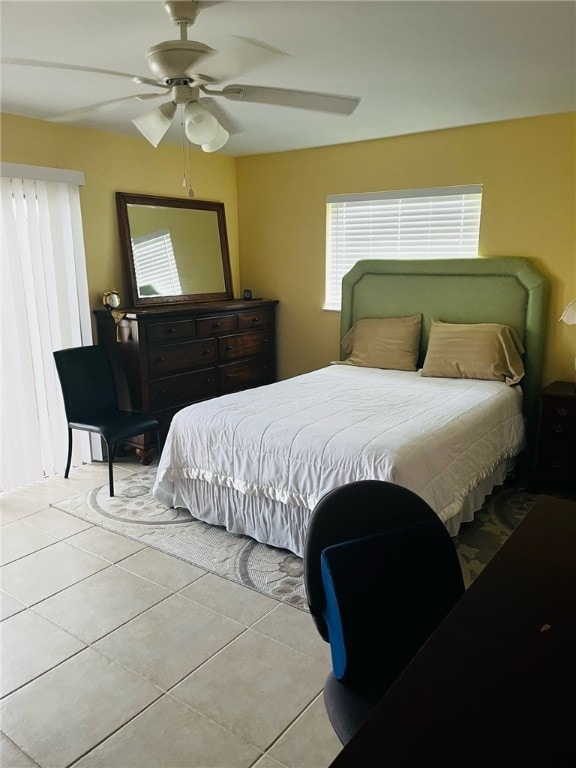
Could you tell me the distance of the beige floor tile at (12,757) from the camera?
1765 mm

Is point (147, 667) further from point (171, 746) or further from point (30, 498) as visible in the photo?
point (30, 498)

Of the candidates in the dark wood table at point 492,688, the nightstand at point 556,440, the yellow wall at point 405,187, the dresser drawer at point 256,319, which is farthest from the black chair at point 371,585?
the dresser drawer at point 256,319

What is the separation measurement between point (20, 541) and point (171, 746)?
1784 mm

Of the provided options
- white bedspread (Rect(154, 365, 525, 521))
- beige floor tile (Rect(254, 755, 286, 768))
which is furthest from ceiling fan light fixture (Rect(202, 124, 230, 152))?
beige floor tile (Rect(254, 755, 286, 768))

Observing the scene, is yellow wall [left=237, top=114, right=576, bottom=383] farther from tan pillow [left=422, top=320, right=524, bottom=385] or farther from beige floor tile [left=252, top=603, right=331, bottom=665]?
→ beige floor tile [left=252, top=603, right=331, bottom=665]

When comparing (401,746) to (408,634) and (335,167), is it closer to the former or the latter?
(408,634)

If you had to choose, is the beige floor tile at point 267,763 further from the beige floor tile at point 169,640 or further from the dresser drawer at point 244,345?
the dresser drawer at point 244,345

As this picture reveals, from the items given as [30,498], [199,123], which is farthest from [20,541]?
[199,123]

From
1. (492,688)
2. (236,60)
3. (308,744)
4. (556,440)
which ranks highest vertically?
(236,60)

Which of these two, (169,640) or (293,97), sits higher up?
(293,97)

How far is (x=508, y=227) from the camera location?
13.5 ft

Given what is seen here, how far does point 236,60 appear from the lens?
255 centimetres

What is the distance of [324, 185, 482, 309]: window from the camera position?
14.3 ft

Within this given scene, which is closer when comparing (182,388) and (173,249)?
(182,388)
